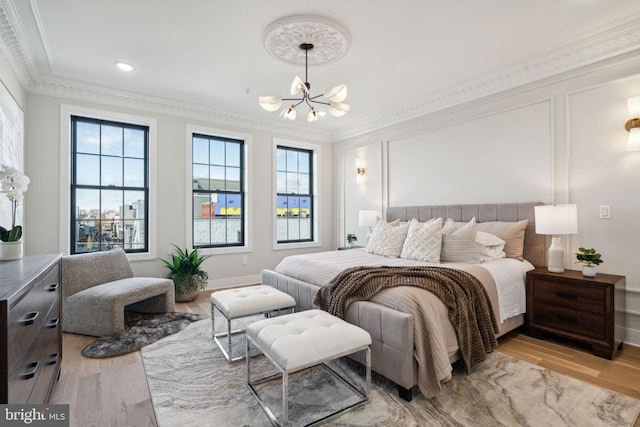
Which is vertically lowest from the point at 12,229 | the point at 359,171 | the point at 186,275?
the point at 186,275

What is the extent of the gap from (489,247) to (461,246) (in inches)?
11.7

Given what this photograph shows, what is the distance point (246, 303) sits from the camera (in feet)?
8.38

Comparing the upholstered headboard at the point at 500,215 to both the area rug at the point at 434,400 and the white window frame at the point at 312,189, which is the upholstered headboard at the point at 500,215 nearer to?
the area rug at the point at 434,400

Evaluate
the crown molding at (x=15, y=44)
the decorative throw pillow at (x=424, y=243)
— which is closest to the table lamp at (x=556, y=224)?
the decorative throw pillow at (x=424, y=243)

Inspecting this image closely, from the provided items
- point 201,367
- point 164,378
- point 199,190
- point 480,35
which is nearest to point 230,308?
point 201,367

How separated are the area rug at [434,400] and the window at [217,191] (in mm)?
2633

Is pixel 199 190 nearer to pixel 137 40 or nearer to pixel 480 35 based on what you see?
pixel 137 40

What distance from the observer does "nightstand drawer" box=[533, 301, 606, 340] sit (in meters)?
2.53

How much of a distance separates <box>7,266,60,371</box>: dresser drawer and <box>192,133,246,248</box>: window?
2940 millimetres

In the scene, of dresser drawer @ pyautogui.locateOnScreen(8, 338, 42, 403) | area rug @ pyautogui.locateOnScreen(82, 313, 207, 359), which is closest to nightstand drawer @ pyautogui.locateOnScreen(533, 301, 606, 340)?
area rug @ pyautogui.locateOnScreen(82, 313, 207, 359)

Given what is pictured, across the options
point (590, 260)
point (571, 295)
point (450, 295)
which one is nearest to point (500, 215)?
point (590, 260)

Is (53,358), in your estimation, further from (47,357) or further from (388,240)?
(388,240)

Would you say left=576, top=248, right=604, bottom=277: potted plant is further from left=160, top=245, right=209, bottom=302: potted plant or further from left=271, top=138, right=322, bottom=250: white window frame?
left=160, top=245, right=209, bottom=302: potted plant

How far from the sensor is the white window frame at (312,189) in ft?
17.6
